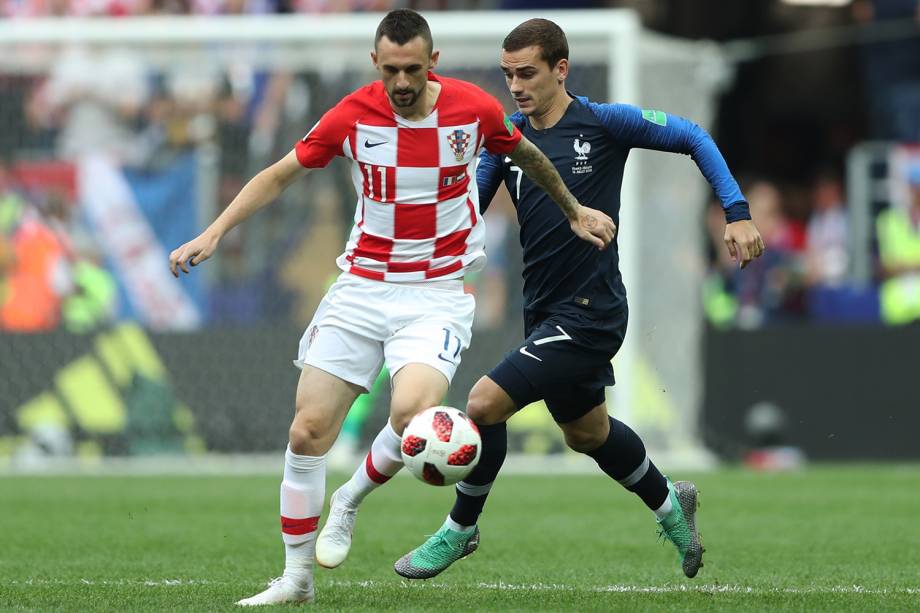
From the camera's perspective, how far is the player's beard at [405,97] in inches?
237

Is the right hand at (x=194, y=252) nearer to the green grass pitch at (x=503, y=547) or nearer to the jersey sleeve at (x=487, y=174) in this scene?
the green grass pitch at (x=503, y=547)

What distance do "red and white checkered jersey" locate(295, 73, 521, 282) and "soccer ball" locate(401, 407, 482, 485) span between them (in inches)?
26.8

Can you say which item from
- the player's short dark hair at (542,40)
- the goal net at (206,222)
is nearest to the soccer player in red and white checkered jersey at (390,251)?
the player's short dark hair at (542,40)

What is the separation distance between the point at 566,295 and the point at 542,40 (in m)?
1.04

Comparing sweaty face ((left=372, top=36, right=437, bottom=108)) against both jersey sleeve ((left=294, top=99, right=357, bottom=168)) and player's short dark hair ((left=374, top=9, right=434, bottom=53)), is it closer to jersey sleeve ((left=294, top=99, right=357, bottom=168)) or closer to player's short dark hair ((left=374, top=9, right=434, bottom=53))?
player's short dark hair ((left=374, top=9, right=434, bottom=53))

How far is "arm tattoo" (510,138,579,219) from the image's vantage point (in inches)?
249

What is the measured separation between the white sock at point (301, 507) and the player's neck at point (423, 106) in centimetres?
132

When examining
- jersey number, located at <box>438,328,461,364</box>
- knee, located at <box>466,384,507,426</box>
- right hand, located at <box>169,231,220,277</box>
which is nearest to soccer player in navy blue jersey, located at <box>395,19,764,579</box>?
knee, located at <box>466,384,507,426</box>

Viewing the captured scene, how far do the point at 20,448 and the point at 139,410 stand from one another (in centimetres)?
103

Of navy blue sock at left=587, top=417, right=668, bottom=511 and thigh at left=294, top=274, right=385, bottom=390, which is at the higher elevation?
thigh at left=294, top=274, right=385, bottom=390

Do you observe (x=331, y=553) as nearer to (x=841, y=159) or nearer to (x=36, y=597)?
(x=36, y=597)

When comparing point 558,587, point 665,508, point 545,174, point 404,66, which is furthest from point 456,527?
point 404,66

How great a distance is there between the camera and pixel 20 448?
13.8m

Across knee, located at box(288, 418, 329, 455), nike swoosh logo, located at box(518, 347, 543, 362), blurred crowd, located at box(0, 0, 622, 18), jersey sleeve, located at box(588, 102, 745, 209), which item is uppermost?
jersey sleeve, located at box(588, 102, 745, 209)
